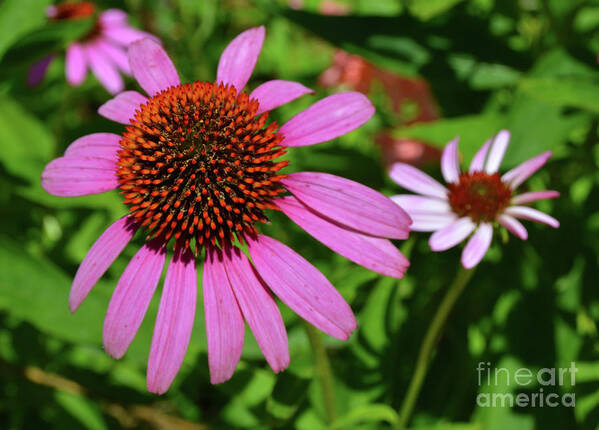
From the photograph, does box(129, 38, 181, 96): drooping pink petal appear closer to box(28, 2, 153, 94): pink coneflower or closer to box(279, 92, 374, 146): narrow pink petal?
box(279, 92, 374, 146): narrow pink petal

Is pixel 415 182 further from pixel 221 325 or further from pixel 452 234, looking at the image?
pixel 221 325

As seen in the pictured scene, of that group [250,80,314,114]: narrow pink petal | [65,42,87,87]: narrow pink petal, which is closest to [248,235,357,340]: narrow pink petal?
[250,80,314,114]: narrow pink petal

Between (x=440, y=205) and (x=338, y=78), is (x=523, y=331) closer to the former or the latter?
(x=440, y=205)

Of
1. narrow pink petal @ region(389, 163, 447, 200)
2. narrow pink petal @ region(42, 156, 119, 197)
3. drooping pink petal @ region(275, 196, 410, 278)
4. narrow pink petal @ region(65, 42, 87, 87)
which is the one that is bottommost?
narrow pink petal @ region(65, 42, 87, 87)

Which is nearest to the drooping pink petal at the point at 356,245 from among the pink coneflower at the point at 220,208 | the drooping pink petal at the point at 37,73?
the pink coneflower at the point at 220,208

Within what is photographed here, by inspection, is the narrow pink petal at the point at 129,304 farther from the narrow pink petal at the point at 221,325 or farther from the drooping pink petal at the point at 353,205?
the drooping pink petal at the point at 353,205
